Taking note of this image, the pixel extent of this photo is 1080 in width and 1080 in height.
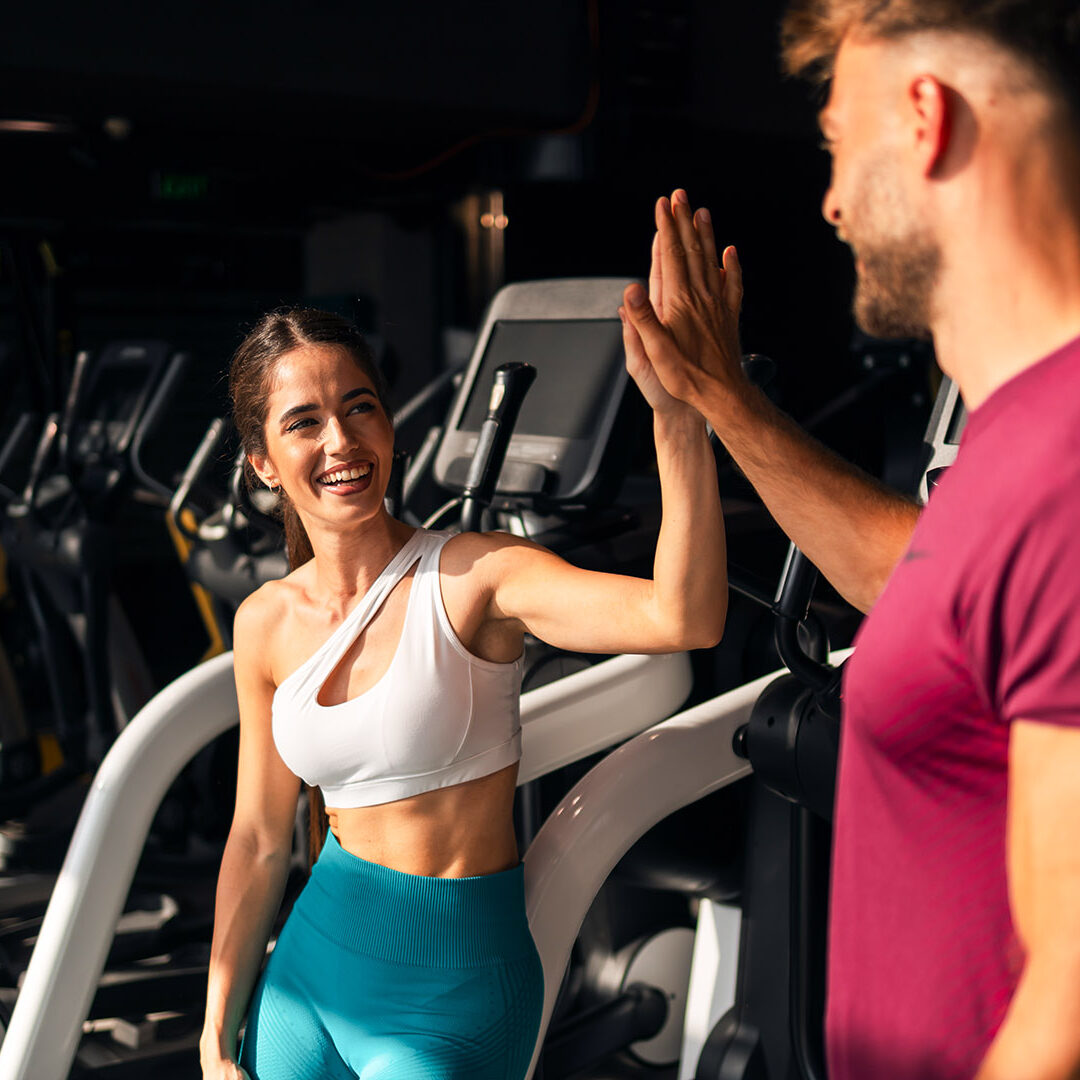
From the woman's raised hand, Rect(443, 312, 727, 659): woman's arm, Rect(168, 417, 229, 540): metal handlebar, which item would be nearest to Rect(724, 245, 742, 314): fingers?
the woman's raised hand

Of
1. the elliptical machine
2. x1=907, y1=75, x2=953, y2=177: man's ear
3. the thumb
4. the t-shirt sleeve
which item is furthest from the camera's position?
the elliptical machine

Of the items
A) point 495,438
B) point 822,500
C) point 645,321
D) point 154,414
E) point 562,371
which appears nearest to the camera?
point 645,321

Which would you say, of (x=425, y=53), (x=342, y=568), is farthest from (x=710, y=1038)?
(x=425, y=53)

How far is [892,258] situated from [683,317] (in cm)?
41

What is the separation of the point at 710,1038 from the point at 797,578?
2.60 ft

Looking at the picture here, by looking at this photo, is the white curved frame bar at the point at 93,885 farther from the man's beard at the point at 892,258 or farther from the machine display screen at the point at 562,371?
the man's beard at the point at 892,258

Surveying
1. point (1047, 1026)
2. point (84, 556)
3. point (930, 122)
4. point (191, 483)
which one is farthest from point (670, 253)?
point (84, 556)

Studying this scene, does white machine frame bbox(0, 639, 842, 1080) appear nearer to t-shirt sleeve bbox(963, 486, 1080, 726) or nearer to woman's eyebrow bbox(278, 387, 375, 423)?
woman's eyebrow bbox(278, 387, 375, 423)

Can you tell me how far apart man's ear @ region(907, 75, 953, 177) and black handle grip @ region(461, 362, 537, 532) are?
4.54ft

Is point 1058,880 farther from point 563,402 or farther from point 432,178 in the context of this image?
point 432,178

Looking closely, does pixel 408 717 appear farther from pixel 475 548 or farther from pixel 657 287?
pixel 657 287

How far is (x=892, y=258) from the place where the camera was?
0.85 meters

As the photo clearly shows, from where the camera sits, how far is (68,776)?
Answer: 4137 mm

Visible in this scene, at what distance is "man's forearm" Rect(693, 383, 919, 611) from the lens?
4.27 ft
